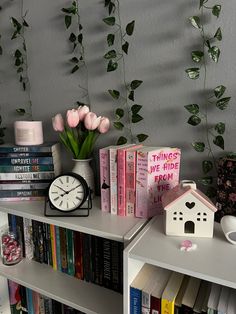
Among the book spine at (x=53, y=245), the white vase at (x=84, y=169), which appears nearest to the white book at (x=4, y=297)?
the book spine at (x=53, y=245)

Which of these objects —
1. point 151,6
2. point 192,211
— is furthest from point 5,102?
point 192,211

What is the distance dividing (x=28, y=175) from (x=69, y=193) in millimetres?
244

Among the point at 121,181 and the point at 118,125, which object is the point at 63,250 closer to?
the point at 121,181

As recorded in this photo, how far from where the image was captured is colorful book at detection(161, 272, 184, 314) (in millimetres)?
731

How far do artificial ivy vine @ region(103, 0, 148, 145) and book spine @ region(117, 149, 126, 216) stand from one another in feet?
0.52

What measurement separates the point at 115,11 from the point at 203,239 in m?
0.83

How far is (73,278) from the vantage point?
1070mm

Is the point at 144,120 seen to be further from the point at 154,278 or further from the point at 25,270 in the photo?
the point at 25,270

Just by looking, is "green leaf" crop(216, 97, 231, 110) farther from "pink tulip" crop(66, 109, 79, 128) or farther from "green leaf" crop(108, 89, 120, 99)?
"pink tulip" crop(66, 109, 79, 128)

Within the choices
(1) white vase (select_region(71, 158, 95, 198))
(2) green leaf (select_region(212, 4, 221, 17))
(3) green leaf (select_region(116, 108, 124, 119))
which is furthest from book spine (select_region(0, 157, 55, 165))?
(2) green leaf (select_region(212, 4, 221, 17))

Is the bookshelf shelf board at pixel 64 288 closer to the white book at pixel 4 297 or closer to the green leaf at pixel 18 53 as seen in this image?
the white book at pixel 4 297

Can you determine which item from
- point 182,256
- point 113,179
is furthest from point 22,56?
point 182,256

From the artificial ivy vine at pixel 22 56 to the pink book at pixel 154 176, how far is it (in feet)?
2.21

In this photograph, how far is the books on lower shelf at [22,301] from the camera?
1.17m
